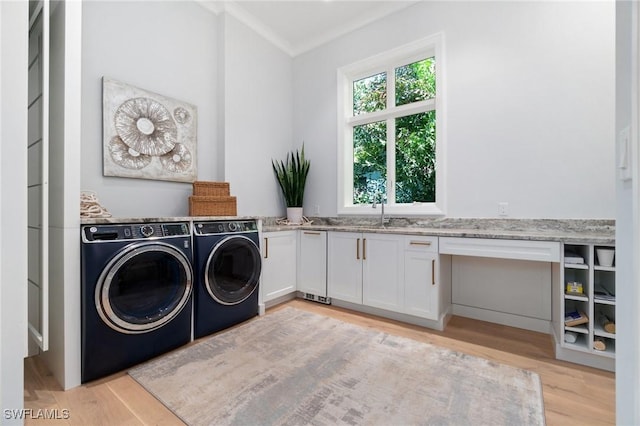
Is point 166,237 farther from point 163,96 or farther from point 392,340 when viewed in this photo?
point 392,340

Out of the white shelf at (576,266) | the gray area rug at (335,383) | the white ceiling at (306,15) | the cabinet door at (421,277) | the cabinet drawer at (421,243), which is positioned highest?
the white ceiling at (306,15)

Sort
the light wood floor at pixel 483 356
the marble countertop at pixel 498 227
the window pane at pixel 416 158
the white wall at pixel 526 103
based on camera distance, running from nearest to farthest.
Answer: the light wood floor at pixel 483 356 → the marble countertop at pixel 498 227 → the white wall at pixel 526 103 → the window pane at pixel 416 158

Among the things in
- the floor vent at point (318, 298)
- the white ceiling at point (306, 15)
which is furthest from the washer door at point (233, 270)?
the white ceiling at point (306, 15)

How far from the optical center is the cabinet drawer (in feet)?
7.54

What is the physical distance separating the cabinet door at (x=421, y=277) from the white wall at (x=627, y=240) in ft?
5.26

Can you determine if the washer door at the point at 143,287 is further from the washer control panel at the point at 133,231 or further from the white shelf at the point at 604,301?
the white shelf at the point at 604,301

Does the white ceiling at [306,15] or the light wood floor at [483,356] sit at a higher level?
the white ceiling at [306,15]

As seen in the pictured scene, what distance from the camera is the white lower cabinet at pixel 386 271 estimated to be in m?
2.32

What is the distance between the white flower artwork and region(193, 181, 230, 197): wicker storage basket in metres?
0.25

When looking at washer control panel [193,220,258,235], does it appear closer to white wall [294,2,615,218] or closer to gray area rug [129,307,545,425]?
gray area rug [129,307,545,425]

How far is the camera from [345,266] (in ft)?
9.15

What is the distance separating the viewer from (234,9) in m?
3.05

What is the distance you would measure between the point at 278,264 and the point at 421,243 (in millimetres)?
1452

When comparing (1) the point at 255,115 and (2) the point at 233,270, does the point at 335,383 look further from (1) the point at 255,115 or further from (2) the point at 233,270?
(1) the point at 255,115
